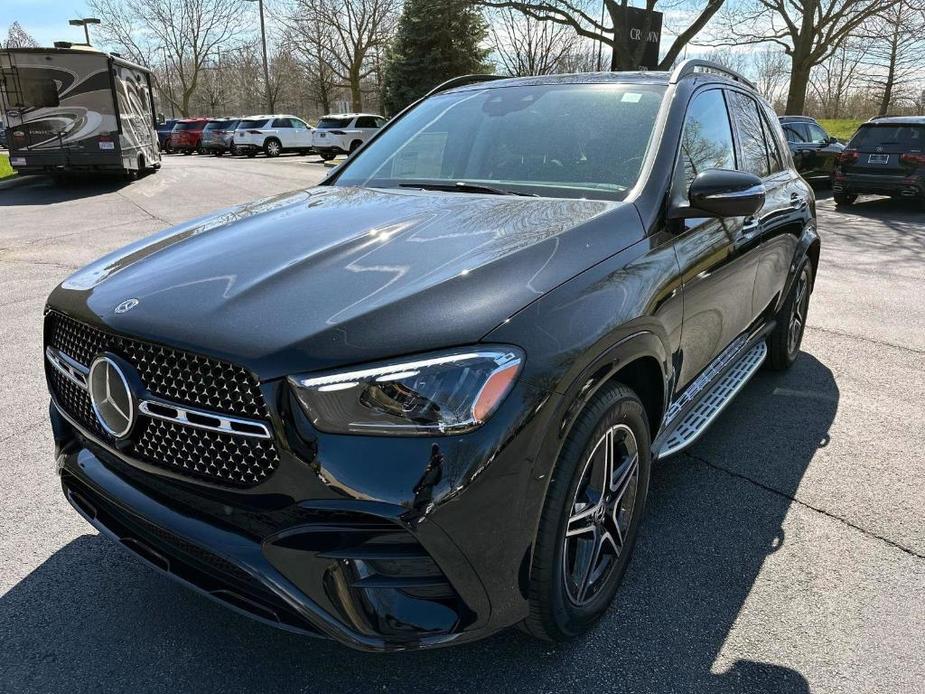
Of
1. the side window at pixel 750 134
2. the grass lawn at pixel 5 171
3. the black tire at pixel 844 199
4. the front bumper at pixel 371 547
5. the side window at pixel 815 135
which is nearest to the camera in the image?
the front bumper at pixel 371 547

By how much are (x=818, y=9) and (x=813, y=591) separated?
3425 centimetres

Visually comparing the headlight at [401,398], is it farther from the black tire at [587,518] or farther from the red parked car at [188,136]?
the red parked car at [188,136]

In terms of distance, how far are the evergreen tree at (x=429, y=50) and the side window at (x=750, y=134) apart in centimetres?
2487

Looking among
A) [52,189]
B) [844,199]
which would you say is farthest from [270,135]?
[844,199]

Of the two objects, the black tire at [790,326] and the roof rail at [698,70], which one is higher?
the roof rail at [698,70]

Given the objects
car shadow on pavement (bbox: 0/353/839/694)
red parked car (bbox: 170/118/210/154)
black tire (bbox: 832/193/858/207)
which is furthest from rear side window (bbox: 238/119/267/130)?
car shadow on pavement (bbox: 0/353/839/694)

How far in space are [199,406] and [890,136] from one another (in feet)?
51.5

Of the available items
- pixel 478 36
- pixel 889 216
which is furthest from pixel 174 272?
pixel 478 36

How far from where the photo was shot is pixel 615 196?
2.69m

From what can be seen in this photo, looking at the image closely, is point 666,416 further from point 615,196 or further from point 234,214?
point 234,214

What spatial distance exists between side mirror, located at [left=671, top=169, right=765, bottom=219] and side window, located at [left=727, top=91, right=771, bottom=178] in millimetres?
1048

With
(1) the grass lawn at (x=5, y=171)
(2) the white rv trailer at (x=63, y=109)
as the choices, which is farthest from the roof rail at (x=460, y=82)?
(1) the grass lawn at (x=5, y=171)

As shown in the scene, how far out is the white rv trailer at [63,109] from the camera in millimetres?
15188

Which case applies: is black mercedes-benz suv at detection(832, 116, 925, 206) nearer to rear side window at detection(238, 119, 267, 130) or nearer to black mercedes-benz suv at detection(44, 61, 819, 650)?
black mercedes-benz suv at detection(44, 61, 819, 650)
